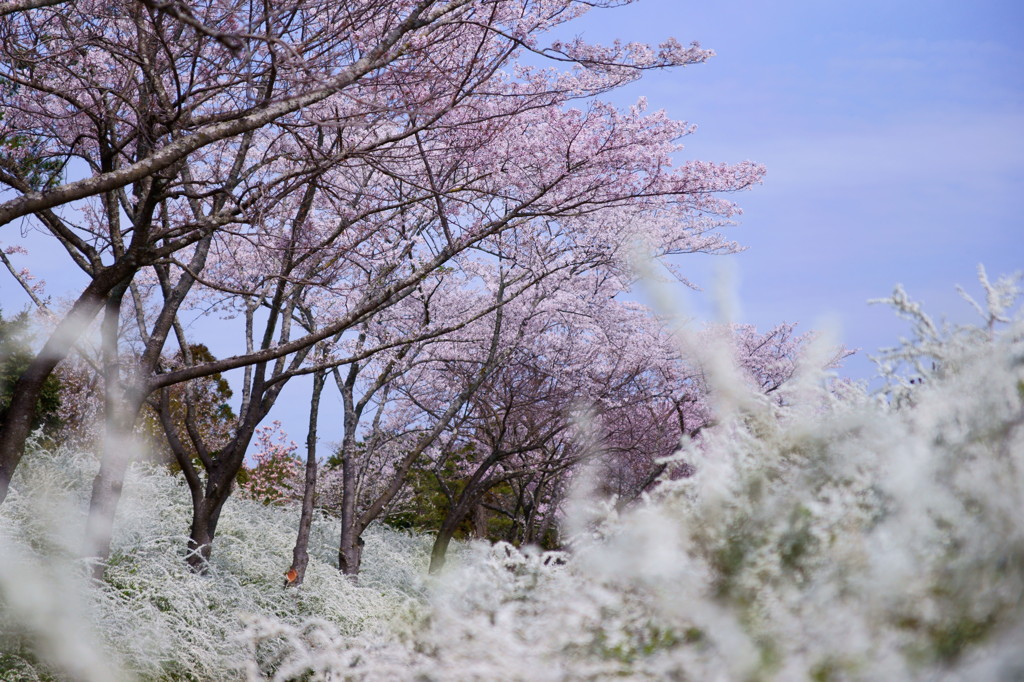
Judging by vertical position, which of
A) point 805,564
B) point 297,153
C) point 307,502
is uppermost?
point 297,153

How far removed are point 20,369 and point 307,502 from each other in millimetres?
12728

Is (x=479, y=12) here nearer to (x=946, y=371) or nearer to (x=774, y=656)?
(x=946, y=371)

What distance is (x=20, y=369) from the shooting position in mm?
17781

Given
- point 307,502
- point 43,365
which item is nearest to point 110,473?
point 43,365

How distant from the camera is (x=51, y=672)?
507cm

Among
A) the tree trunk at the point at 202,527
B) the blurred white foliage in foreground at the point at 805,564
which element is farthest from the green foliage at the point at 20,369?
the blurred white foliage in foreground at the point at 805,564

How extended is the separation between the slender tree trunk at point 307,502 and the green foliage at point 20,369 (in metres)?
10.5

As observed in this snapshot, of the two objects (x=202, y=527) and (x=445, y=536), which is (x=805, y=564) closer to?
(x=202, y=527)

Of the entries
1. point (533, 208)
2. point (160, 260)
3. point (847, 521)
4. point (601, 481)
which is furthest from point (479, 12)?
point (601, 481)

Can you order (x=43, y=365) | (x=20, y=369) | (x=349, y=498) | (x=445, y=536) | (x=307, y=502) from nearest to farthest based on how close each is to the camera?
(x=43, y=365)
(x=307, y=502)
(x=349, y=498)
(x=445, y=536)
(x=20, y=369)

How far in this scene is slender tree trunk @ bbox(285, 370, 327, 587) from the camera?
8.00 metres

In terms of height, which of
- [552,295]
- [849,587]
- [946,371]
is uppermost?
[552,295]

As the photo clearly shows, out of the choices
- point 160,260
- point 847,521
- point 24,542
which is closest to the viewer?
point 847,521

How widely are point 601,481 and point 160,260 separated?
8370mm
